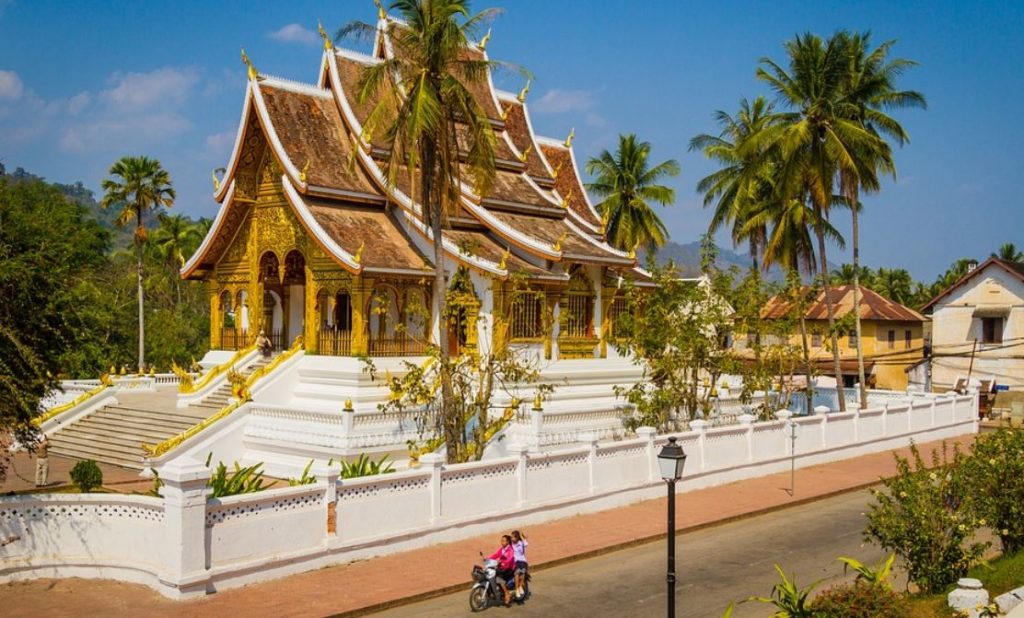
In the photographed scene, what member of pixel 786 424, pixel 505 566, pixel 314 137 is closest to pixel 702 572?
pixel 505 566

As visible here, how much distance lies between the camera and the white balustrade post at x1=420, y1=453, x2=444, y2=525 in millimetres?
14125

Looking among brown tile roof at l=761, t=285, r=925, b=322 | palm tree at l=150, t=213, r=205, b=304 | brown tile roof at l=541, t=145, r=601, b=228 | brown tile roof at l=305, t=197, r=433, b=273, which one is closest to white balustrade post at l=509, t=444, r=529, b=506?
brown tile roof at l=305, t=197, r=433, b=273

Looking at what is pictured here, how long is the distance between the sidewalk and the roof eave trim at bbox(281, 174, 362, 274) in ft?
28.6

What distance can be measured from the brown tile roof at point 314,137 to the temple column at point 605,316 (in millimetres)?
6799

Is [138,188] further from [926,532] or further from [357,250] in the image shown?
[926,532]

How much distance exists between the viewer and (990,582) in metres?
11.2

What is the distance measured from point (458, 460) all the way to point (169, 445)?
6541 mm

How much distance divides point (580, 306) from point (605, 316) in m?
0.91

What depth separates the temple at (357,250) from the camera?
922 inches

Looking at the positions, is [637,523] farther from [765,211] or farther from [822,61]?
[765,211]

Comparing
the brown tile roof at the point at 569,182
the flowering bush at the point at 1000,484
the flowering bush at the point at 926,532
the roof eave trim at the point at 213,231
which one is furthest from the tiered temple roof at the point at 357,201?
the flowering bush at the point at 926,532

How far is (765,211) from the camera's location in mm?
34812

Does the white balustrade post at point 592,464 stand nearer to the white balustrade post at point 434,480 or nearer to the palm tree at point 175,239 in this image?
the white balustrade post at point 434,480

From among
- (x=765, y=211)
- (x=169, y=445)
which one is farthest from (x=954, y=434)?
(x=169, y=445)
